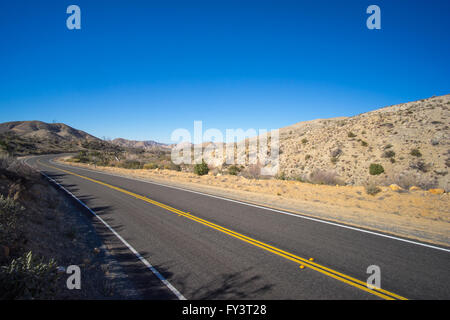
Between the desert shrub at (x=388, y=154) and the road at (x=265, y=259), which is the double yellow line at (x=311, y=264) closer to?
the road at (x=265, y=259)

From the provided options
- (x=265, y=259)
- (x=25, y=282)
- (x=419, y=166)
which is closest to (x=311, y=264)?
(x=265, y=259)

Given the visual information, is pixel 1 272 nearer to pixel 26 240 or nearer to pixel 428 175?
pixel 26 240

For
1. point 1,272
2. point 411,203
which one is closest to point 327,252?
point 1,272

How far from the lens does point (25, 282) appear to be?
359 centimetres

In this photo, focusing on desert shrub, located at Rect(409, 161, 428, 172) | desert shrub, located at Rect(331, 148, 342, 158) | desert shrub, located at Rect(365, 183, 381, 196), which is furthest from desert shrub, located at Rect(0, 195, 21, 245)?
desert shrub, located at Rect(331, 148, 342, 158)

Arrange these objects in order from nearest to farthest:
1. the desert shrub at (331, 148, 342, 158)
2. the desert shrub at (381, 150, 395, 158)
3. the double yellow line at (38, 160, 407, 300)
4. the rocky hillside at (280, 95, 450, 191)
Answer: the double yellow line at (38, 160, 407, 300)
the rocky hillside at (280, 95, 450, 191)
the desert shrub at (381, 150, 395, 158)
the desert shrub at (331, 148, 342, 158)

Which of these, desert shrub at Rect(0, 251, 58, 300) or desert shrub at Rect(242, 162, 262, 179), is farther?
desert shrub at Rect(242, 162, 262, 179)

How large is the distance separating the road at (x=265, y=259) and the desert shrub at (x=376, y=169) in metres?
19.1

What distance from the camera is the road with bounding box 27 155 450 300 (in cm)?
402

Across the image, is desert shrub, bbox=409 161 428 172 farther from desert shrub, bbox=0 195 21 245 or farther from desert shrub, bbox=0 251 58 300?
desert shrub, bbox=0 195 21 245

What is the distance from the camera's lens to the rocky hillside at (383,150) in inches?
810

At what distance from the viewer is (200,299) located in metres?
3.88

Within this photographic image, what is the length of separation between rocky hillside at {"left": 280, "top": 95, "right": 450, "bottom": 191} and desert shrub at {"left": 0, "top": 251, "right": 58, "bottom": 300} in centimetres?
1686

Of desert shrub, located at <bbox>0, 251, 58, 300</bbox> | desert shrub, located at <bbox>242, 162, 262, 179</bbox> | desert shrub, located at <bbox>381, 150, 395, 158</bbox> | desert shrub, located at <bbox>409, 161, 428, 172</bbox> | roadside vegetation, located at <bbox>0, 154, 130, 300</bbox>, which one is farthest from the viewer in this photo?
desert shrub, located at <bbox>381, 150, 395, 158</bbox>
